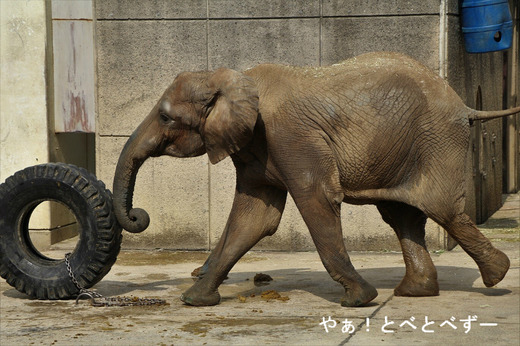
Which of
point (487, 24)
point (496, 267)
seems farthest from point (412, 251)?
point (487, 24)

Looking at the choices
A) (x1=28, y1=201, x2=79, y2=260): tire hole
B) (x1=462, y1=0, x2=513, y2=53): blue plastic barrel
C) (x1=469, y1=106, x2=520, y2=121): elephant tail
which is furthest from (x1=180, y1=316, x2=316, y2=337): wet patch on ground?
(x1=462, y1=0, x2=513, y2=53): blue plastic barrel

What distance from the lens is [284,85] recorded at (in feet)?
27.5

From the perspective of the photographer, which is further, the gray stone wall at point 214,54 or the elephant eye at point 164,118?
the gray stone wall at point 214,54

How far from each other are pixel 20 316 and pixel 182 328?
1436 millimetres

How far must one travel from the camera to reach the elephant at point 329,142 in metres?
8.15

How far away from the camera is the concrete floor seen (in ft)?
23.5

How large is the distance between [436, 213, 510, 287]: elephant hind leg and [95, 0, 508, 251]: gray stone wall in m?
2.86

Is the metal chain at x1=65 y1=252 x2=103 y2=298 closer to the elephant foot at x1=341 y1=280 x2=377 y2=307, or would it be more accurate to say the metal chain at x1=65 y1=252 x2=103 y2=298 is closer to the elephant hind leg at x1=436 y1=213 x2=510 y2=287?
the elephant foot at x1=341 y1=280 x2=377 y2=307

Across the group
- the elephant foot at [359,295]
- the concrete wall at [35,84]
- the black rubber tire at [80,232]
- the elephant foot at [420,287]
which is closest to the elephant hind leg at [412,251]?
the elephant foot at [420,287]

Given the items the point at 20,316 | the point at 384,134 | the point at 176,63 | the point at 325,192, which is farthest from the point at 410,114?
the point at 176,63

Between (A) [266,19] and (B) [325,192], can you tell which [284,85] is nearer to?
(B) [325,192]

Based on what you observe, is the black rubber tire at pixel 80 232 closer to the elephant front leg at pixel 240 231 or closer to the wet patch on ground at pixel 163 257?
the elephant front leg at pixel 240 231

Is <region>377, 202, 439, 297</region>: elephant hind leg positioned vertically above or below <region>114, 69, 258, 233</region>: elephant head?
below

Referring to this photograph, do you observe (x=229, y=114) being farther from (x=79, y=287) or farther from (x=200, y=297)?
(x=79, y=287)
